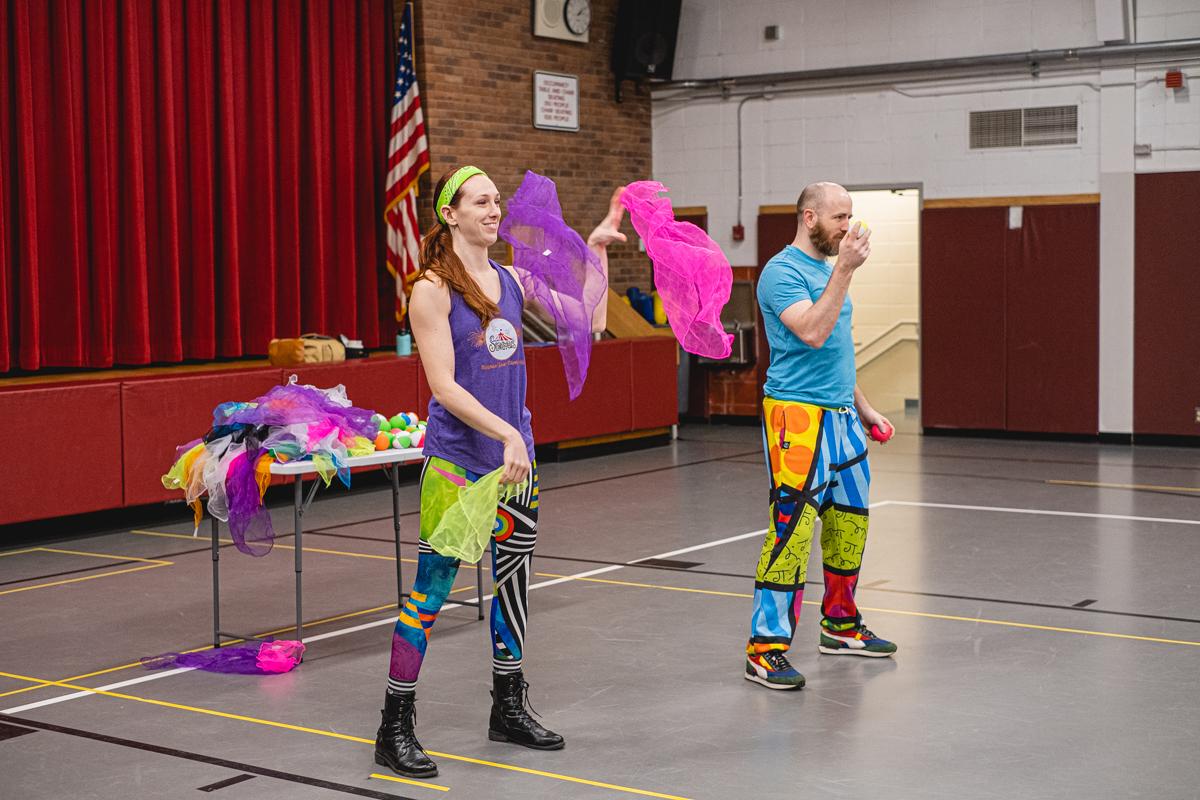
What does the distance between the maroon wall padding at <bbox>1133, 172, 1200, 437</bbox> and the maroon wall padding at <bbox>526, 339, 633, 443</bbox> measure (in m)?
4.94

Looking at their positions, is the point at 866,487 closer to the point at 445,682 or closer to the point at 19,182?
the point at 445,682

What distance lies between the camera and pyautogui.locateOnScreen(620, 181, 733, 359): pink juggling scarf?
5.32 m

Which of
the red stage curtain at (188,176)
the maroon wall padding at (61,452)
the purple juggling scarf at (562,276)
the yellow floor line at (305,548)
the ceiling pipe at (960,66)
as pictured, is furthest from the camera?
the ceiling pipe at (960,66)

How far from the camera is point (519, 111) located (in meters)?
14.5

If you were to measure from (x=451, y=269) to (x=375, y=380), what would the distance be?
6938 mm

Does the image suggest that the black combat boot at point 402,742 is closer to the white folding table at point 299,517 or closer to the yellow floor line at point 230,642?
the white folding table at point 299,517

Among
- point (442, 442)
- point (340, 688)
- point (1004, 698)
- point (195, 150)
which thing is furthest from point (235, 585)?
point (195, 150)

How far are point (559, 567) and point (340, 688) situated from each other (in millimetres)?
2558

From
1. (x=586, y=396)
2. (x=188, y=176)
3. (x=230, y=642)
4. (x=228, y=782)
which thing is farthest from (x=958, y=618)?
(x=188, y=176)

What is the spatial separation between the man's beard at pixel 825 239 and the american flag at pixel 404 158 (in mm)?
7758

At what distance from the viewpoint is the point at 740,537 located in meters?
8.86

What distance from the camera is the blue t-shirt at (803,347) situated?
543 centimetres

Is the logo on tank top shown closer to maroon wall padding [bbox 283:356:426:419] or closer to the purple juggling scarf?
the purple juggling scarf

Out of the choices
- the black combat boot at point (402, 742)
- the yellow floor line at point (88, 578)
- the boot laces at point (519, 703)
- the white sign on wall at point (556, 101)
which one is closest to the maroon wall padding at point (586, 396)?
the white sign on wall at point (556, 101)
